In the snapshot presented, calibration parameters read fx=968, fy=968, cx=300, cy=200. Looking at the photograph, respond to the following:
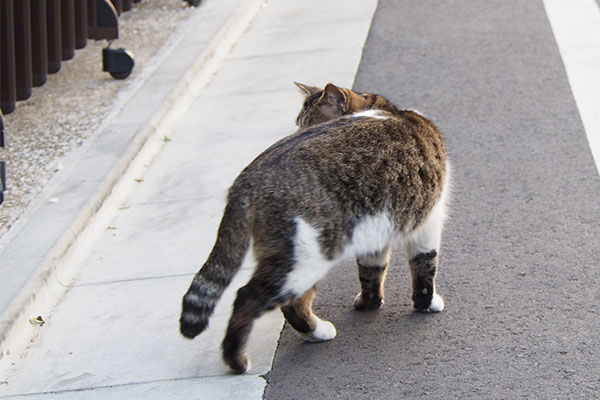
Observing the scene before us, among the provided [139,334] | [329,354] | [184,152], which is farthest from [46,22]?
[329,354]

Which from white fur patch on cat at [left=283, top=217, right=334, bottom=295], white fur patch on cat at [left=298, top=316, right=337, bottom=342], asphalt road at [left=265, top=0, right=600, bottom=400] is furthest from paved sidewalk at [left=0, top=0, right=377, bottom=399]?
white fur patch on cat at [left=283, top=217, right=334, bottom=295]

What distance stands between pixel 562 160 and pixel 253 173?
2893 mm

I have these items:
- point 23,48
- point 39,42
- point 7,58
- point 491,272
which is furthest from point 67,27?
point 491,272

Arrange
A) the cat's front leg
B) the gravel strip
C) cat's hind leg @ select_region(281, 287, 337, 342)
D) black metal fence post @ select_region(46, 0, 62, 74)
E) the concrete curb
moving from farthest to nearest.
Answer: black metal fence post @ select_region(46, 0, 62, 74)
the gravel strip
the concrete curb
the cat's front leg
cat's hind leg @ select_region(281, 287, 337, 342)

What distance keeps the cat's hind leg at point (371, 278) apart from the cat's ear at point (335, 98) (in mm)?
763

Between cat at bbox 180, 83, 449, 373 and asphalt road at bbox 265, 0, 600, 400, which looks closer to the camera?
cat at bbox 180, 83, 449, 373

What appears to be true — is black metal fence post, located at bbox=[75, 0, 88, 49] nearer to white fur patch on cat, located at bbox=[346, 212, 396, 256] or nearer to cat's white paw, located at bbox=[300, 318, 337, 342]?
cat's white paw, located at bbox=[300, 318, 337, 342]

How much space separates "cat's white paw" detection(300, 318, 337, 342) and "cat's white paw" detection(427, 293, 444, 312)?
50 cm

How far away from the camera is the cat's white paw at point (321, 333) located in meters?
4.37

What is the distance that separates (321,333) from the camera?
4.39m

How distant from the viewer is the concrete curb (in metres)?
4.84

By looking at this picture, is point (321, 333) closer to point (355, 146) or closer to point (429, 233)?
point (429, 233)

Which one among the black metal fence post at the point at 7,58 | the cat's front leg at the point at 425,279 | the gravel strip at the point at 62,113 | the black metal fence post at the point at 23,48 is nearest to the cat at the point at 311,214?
the cat's front leg at the point at 425,279

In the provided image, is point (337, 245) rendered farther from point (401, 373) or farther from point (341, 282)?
point (341, 282)
